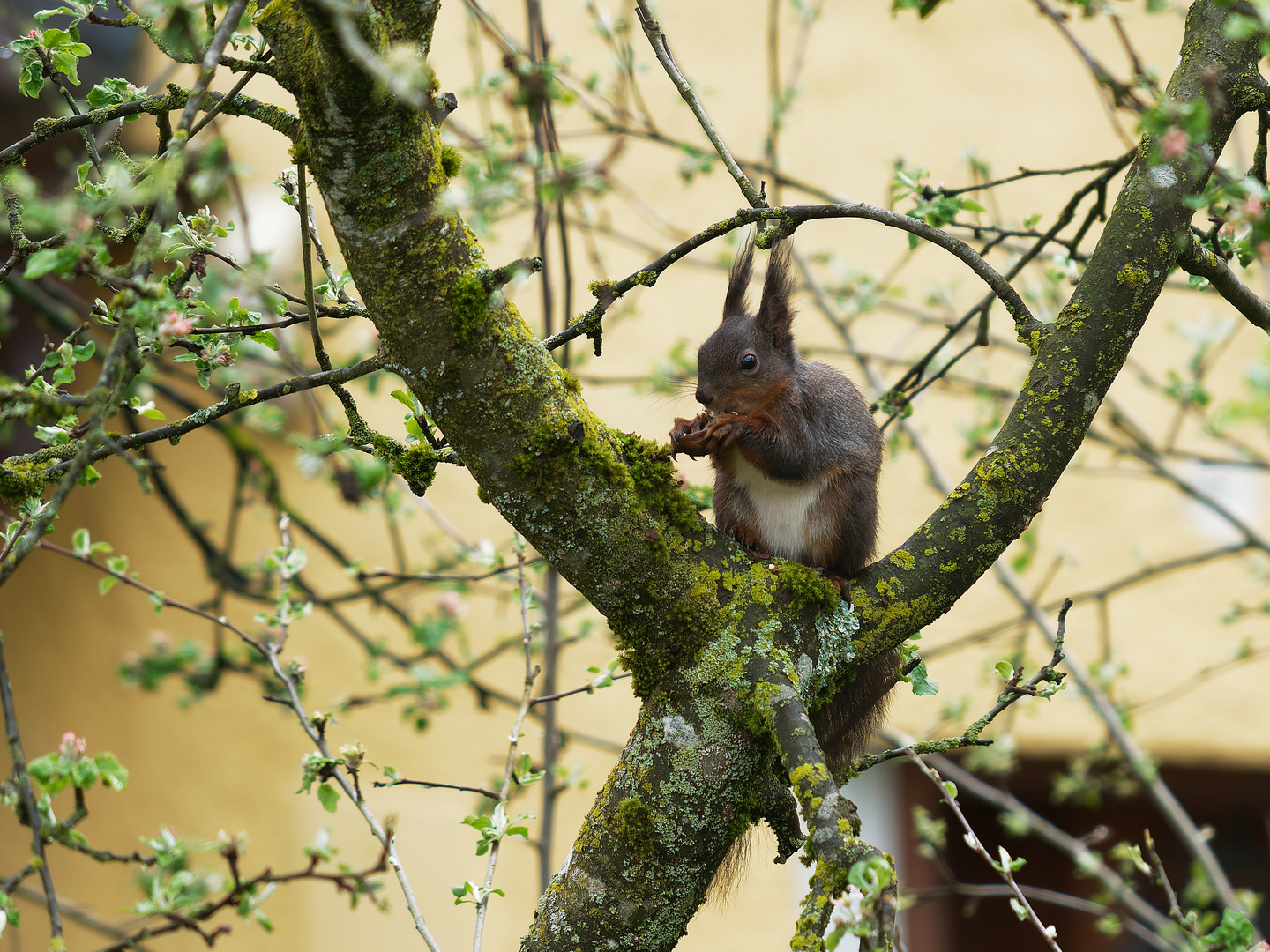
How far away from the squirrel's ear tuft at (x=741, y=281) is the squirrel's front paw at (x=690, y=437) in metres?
0.41

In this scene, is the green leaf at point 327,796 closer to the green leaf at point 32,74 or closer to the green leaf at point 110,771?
the green leaf at point 110,771

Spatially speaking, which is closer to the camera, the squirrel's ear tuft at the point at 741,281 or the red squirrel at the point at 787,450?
the red squirrel at the point at 787,450

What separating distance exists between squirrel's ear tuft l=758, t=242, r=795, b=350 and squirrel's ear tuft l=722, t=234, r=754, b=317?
0.16ft

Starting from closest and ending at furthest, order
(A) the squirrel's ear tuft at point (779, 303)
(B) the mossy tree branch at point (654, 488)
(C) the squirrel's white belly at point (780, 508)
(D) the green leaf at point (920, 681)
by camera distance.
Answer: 1. (B) the mossy tree branch at point (654, 488)
2. (D) the green leaf at point (920, 681)
3. (C) the squirrel's white belly at point (780, 508)
4. (A) the squirrel's ear tuft at point (779, 303)

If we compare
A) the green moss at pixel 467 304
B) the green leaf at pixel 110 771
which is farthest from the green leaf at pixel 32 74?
the green leaf at pixel 110 771

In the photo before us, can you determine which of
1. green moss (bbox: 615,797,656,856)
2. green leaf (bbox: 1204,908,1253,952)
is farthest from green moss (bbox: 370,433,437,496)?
green leaf (bbox: 1204,908,1253,952)

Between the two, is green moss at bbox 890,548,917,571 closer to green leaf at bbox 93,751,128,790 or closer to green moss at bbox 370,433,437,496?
green moss at bbox 370,433,437,496

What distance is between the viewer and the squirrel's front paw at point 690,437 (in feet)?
6.48

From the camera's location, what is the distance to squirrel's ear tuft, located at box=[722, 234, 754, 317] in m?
2.28

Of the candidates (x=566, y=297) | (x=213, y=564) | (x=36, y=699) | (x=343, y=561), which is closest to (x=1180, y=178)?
(x=566, y=297)

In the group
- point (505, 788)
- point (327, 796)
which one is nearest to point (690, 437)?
point (505, 788)

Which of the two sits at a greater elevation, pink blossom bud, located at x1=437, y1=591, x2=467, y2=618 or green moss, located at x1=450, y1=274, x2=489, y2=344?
pink blossom bud, located at x1=437, y1=591, x2=467, y2=618

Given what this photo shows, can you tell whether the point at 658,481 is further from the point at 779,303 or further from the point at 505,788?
the point at 779,303

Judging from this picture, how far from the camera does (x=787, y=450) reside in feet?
7.27
